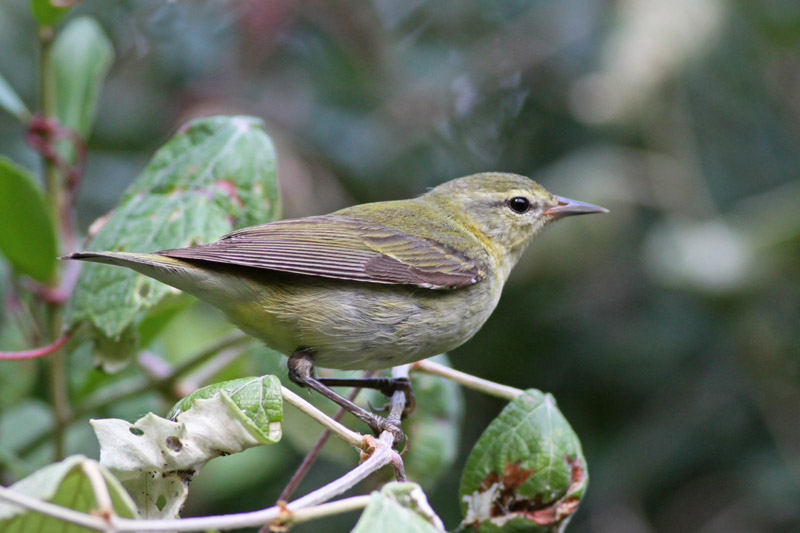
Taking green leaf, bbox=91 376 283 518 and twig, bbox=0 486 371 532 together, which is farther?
green leaf, bbox=91 376 283 518

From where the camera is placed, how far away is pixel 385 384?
10.0 ft

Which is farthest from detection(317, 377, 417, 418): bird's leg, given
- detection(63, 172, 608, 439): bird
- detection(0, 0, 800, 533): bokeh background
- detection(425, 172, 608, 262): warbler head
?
detection(0, 0, 800, 533): bokeh background

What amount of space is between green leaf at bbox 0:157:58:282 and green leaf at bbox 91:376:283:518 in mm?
1182

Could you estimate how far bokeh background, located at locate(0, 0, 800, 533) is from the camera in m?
4.44

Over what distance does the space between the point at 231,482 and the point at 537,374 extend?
6.28 feet

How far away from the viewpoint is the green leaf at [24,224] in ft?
8.85

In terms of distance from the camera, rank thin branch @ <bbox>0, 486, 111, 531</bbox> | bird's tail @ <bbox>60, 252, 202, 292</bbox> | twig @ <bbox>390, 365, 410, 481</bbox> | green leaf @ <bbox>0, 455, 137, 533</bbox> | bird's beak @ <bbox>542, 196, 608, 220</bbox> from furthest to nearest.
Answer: bird's beak @ <bbox>542, 196, 608, 220</bbox>, twig @ <bbox>390, 365, 410, 481</bbox>, bird's tail @ <bbox>60, 252, 202, 292</bbox>, green leaf @ <bbox>0, 455, 137, 533</bbox>, thin branch @ <bbox>0, 486, 111, 531</bbox>

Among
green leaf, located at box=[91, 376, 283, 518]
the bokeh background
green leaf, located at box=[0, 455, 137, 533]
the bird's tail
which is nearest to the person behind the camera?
green leaf, located at box=[0, 455, 137, 533]

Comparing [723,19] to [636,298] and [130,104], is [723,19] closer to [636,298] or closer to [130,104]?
[636,298]

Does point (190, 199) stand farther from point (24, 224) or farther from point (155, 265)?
point (24, 224)

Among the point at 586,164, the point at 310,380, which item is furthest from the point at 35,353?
→ the point at 586,164

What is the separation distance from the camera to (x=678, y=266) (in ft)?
13.7

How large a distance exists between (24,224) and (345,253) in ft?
3.67

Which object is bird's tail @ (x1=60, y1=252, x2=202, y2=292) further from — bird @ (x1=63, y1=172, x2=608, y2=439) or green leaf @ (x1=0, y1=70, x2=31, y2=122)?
green leaf @ (x1=0, y1=70, x2=31, y2=122)
